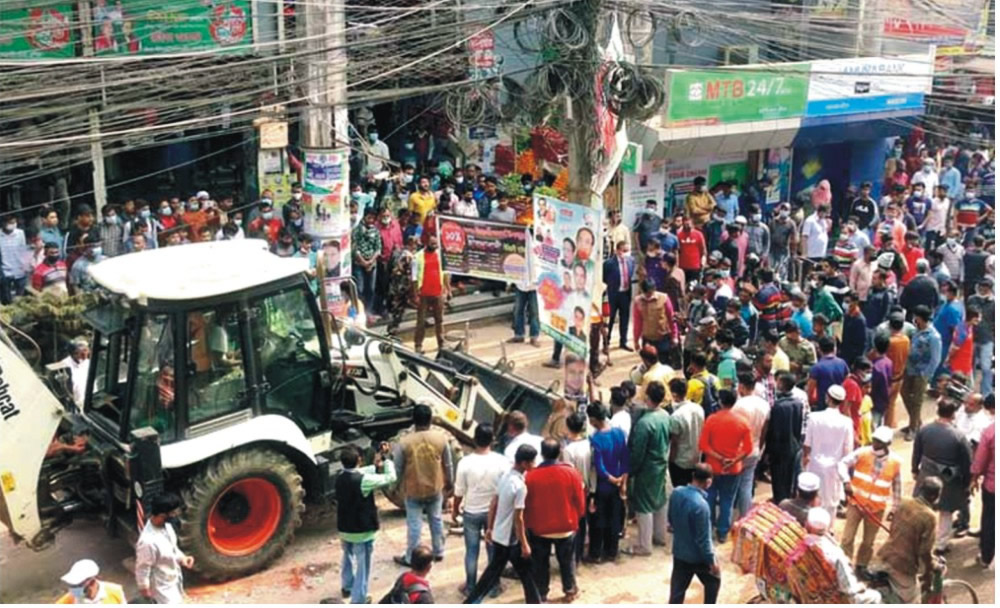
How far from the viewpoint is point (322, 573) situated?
9.41 metres

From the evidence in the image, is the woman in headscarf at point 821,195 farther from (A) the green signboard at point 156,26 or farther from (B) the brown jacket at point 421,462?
(B) the brown jacket at point 421,462

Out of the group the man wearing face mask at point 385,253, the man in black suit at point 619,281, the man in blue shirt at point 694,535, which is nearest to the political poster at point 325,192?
the man wearing face mask at point 385,253

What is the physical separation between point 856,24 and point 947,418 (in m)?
15.1

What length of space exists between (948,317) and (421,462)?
6.76 m

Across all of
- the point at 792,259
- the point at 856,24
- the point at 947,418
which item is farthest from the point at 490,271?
the point at 856,24

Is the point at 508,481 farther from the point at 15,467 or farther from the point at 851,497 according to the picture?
the point at 15,467

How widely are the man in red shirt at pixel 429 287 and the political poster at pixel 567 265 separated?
3.14 meters

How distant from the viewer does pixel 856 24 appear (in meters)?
22.7

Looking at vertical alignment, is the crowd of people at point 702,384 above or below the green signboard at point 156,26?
below

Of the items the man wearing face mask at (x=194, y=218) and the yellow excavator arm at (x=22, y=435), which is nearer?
the yellow excavator arm at (x=22, y=435)

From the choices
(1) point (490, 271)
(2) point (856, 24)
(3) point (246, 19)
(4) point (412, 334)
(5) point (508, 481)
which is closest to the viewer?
(5) point (508, 481)

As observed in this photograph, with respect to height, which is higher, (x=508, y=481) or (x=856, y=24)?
(x=856, y=24)

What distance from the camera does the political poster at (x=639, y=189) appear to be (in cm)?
1897

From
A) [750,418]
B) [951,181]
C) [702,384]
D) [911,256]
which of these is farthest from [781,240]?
[750,418]
